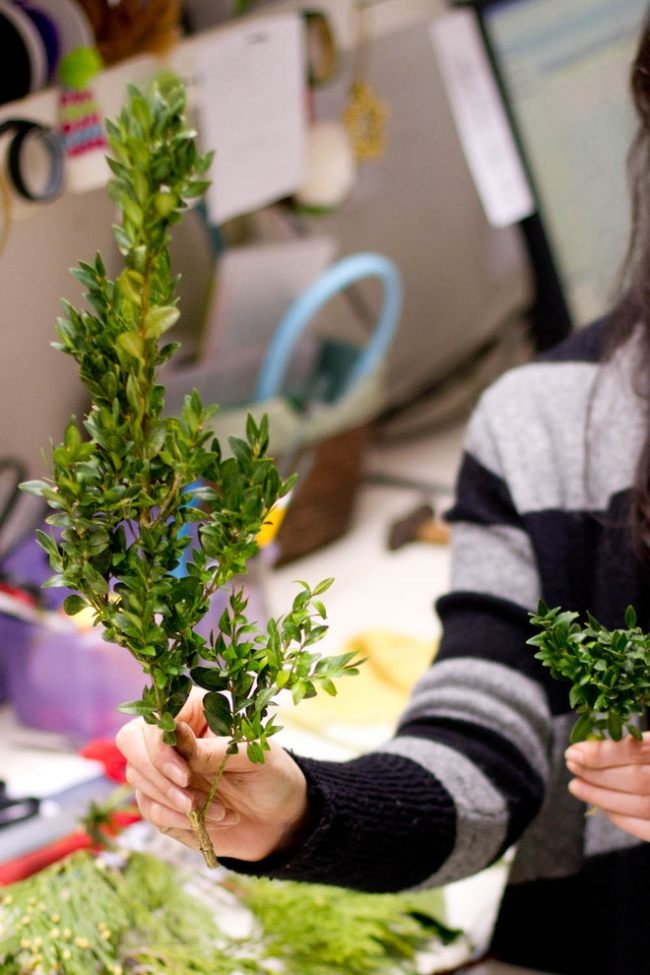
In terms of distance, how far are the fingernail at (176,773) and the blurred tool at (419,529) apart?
77 centimetres

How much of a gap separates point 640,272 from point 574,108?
1.93 feet

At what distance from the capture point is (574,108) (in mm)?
1271

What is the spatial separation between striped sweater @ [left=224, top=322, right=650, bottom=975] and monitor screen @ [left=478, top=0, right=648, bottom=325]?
50 centimetres

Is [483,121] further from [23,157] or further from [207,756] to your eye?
[207,756]

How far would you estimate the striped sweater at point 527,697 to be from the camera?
2.16ft

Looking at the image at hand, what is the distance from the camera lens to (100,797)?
81 cm

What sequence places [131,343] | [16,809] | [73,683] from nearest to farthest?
[131,343] < [16,809] < [73,683]

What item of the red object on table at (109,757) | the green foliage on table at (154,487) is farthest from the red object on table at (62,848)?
the green foliage on table at (154,487)

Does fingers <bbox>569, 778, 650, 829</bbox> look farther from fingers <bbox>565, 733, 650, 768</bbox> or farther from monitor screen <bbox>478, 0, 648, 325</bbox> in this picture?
monitor screen <bbox>478, 0, 648, 325</bbox>

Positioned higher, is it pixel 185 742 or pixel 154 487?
pixel 154 487

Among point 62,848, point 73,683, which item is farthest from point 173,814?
point 73,683

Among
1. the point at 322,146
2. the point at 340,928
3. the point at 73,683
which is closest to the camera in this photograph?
the point at 340,928

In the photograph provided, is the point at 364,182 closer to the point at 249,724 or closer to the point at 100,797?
the point at 100,797

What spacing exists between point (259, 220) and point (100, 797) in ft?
2.23
